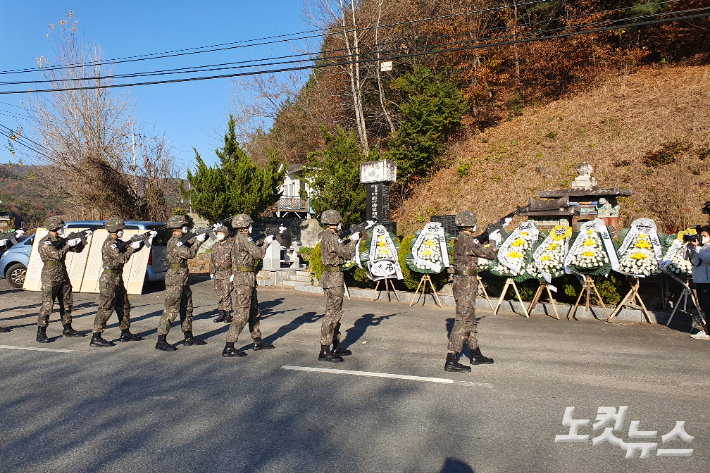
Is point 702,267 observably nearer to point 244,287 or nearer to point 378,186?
point 244,287

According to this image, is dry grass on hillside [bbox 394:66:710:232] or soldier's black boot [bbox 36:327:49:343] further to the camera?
dry grass on hillside [bbox 394:66:710:232]

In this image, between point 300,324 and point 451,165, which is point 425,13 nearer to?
point 451,165

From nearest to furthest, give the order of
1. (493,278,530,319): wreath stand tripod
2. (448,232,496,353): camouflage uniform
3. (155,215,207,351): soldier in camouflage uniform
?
(448,232,496,353): camouflage uniform < (155,215,207,351): soldier in camouflage uniform < (493,278,530,319): wreath stand tripod

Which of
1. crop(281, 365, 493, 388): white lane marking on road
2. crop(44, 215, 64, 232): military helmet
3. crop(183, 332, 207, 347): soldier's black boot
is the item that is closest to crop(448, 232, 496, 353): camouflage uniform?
crop(281, 365, 493, 388): white lane marking on road

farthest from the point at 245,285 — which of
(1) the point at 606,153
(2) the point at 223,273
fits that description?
(1) the point at 606,153

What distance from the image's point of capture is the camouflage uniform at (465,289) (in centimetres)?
670

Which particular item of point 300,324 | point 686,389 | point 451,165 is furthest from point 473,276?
point 451,165

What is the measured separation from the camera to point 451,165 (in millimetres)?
26609

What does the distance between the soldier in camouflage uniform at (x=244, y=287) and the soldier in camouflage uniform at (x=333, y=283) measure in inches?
39.0

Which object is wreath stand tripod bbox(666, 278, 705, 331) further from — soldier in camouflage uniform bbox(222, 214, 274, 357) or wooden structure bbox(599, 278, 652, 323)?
soldier in camouflage uniform bbox(222, 214, 274, 357)

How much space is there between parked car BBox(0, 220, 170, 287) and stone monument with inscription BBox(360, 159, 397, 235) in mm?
6129

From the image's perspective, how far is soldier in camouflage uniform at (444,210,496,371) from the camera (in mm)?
6646

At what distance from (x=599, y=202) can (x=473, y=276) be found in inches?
304

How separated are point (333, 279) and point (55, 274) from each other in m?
5.18
